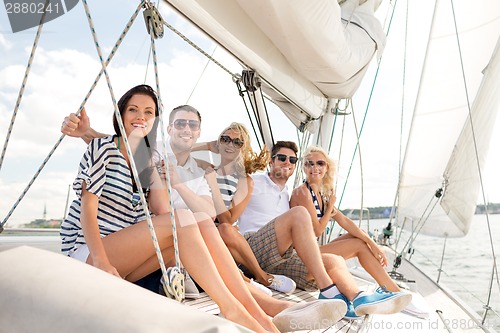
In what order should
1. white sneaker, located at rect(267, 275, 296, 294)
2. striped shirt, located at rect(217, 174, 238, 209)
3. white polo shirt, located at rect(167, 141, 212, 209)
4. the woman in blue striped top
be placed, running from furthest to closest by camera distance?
striped shirt, located at rect(217, 174, 238, 209), white sneaker, located at rect(267, 275, 296, 294), white polo shirt, located at rect(167, 141, 212, 209), the woman in blue striped top

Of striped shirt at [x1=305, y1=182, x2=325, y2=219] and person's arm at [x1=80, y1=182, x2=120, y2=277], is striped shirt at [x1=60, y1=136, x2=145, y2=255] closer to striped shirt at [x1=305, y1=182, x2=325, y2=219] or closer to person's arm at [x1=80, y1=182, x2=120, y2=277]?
person's arm at [x1=80, y1=182, x2=120, y2=277]

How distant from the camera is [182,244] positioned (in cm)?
150

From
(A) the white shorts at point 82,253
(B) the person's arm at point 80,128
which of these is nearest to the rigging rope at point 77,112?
(B) the person's arm at point 80,128

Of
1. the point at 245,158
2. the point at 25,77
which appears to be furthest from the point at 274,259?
the point at 25,77

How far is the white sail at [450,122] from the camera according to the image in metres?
4.66

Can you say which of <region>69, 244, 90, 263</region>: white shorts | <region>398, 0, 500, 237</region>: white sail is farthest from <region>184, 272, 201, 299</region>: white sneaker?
<region>398, 0, 500, 237</region>: white sail

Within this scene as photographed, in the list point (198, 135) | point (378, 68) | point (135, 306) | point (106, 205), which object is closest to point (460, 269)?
point (378, 68)

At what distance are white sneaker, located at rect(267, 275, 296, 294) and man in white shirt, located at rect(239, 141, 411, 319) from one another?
0.10 metres

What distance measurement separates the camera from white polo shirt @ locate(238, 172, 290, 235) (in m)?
2.69

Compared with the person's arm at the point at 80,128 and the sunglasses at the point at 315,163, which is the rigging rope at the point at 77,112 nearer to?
the person's arm at the point at 80,128

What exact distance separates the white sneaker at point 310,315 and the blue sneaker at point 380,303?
10.7 inches

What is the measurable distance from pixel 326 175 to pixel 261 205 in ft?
1.67

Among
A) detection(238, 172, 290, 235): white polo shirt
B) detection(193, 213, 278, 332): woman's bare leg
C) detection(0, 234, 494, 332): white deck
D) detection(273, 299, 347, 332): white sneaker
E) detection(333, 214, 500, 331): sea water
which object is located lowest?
Result: detection(333, 214, 500, 331): sea water

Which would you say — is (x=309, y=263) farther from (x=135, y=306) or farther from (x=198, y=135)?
(x=135, y=306)
